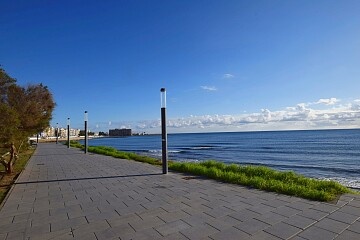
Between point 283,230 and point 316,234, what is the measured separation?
439mm

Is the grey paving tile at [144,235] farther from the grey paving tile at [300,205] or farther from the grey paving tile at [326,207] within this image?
the grey paving tile at [326,207]

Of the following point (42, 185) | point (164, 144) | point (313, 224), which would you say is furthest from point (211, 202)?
point (42, 185)

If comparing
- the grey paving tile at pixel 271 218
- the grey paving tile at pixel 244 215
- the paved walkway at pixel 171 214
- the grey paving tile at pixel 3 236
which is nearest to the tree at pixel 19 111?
the paved walkway at pixel 171 214

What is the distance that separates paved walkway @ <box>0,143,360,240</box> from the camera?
13.4 feet

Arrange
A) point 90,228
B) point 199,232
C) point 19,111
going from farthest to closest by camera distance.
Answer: point 19,111 → point 90,228 → point 199,232

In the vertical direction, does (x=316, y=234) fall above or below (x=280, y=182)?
below

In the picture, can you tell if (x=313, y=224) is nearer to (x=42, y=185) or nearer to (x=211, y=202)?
(x=211, y=202)

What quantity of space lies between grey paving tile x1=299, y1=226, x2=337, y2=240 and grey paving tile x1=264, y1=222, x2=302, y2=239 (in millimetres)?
112

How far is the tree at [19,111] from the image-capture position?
7.85 metres

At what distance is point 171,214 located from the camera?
16.5 feet

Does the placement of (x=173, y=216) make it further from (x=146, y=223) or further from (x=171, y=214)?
(x=146, y=223)

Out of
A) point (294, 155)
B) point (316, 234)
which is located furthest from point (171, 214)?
point (294, 155)

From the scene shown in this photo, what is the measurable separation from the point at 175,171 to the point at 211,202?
4995mm

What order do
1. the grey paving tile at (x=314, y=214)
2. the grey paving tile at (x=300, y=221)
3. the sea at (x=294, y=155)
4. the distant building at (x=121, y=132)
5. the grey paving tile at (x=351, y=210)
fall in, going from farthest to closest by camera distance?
the distant building at (x=121, y=132) → the sea at (x=294, y=155) → the grey paving tile at (x=351, y=210) → the grey paving tile at (x=314, y=214) → the grey paving tile at (x=300, y=221)
